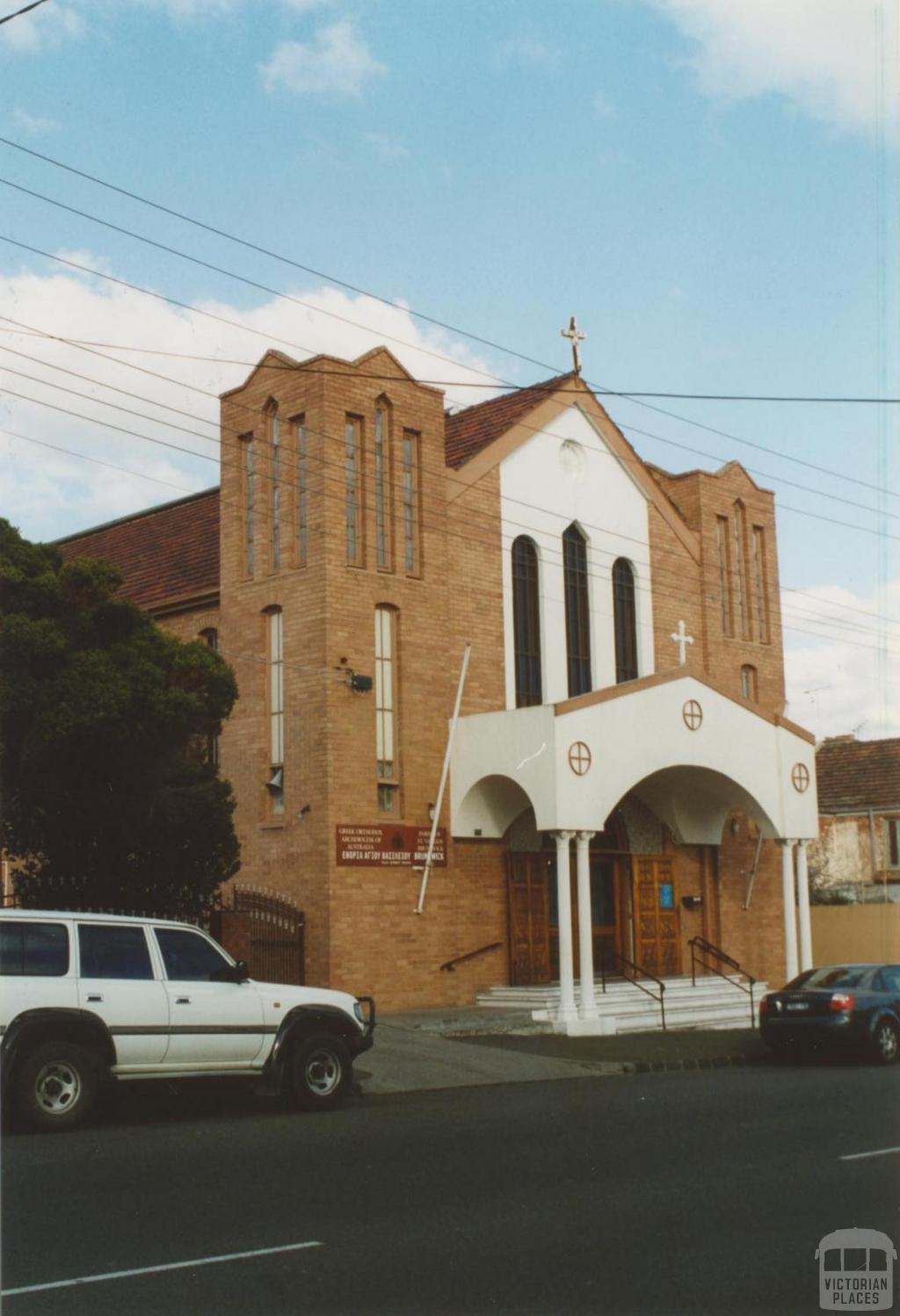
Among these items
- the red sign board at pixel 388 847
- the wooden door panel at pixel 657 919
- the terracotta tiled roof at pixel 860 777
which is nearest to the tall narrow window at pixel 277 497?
the red sign board at pixel 388 847

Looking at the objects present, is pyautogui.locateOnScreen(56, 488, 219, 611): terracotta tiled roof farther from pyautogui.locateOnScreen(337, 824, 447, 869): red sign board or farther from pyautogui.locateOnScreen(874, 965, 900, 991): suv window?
pyautogui.locateOnScreen(874, 965, 900, 991): suv window

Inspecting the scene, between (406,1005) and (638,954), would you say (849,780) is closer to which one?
(638,954)

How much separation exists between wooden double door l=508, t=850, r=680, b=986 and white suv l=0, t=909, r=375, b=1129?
1074 centimetres

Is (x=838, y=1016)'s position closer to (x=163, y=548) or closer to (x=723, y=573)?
(x=723, y=573)

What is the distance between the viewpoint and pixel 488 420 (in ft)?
94.2

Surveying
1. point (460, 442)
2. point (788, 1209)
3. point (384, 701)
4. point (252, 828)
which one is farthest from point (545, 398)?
point (788, 1209)

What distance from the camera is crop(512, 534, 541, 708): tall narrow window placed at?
2739cm

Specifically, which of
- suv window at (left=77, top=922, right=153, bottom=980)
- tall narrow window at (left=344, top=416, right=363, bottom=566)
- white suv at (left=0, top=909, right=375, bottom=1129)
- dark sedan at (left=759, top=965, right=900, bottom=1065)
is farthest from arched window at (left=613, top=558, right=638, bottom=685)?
suv window at (left=77, top=922, right=153, bottom=980)

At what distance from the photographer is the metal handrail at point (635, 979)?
25094mm

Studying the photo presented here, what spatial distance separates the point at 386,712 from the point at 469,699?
5.88 feet

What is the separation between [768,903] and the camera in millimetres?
31578

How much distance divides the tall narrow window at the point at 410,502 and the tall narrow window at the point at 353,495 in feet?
3.19

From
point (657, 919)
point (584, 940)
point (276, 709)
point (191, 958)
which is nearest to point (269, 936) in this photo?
point (276, 709)

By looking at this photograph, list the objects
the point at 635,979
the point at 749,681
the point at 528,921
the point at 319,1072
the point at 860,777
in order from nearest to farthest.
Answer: the point at 319,1072, the point at 528,921, the point at 635,979, the point at 749,681, the point at 860,777
